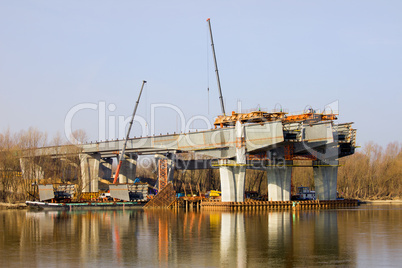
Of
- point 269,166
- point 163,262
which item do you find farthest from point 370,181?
point 163,262

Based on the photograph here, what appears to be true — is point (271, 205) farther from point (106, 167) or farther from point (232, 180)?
point (106, 167)

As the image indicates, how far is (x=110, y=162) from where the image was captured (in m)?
123

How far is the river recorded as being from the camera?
2855cm

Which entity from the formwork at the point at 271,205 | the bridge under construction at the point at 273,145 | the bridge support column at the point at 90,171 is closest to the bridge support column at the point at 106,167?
the bridge support column at the point at 90,171

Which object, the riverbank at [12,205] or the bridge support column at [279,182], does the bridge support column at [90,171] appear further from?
the bridge support column at [279,182]

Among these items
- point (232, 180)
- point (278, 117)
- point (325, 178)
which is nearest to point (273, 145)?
point (278, 117)

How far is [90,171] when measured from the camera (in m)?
108

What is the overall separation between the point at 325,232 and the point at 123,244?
17.1m

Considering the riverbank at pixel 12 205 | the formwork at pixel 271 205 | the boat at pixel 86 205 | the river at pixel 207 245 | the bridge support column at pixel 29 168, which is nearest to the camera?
the river at pixel 207 245

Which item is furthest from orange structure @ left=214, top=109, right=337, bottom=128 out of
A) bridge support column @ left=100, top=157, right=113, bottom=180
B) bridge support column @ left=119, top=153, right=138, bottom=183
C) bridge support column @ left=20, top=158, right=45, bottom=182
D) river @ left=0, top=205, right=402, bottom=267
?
bridge support column @ left=100, top=157, right=113, bottom=180

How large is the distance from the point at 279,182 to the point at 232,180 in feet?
26.1

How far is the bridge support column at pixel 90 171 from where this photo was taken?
351 ft

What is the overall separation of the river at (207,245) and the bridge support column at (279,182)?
26389 mm

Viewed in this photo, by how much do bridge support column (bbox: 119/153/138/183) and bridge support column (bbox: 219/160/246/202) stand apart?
131ft
